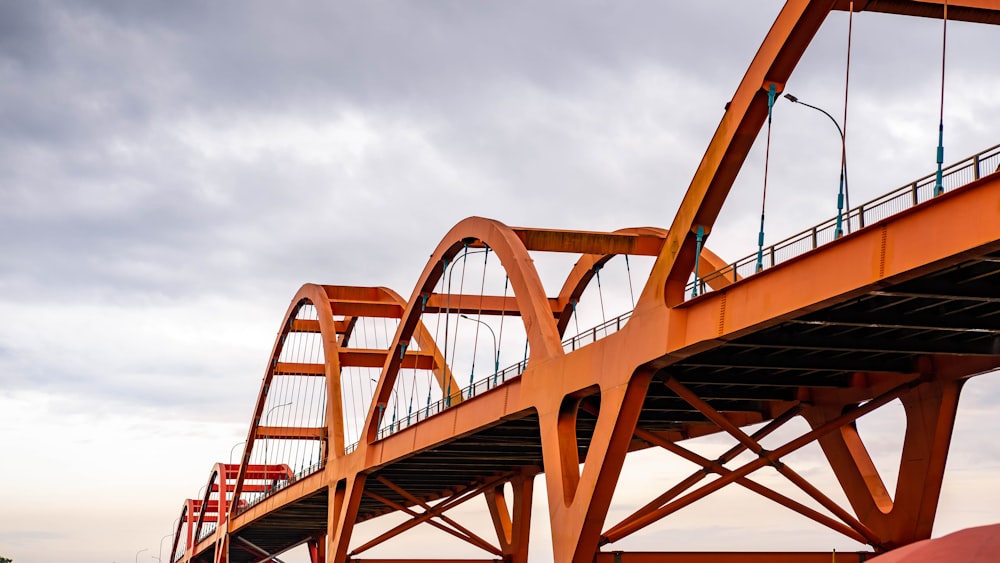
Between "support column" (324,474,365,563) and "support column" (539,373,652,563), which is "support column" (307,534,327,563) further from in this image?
"support column" (539,373,652,563)

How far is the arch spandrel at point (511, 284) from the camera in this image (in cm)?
4041

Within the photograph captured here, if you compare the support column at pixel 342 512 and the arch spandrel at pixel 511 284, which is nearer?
the arch spandrel at pixel 511 284

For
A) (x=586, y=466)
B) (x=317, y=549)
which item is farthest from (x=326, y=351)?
(x=317, y=549)

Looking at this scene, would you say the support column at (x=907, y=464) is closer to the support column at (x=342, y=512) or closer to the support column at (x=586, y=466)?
the support column at (x=586, y=466)

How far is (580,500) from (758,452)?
603 cm

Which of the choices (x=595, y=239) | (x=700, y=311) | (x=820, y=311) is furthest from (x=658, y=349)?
(x=595, y=239)

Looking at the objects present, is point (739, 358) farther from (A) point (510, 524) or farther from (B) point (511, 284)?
(A) point (510, 524)

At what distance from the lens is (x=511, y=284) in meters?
42.9

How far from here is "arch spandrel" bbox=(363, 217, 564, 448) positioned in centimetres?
4041

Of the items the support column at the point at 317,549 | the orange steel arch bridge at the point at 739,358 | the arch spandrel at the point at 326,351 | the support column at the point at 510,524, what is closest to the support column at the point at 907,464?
the orange steel arch bridge at the point at 739,358

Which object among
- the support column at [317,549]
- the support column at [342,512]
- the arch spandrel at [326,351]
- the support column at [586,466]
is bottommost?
the support column at [586,466]

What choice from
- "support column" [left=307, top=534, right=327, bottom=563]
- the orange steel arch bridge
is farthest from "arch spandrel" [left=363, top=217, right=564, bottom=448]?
"support column" [left=307, top=534, right=327, bottom=563]

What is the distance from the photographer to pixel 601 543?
36969 millimetres

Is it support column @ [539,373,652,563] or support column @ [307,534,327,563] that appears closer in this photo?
support column @ [539,373,652,563]
